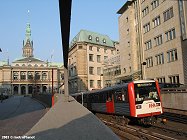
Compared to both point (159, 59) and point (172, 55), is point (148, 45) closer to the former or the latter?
point (159, 59)

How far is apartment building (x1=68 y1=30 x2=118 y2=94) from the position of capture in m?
90.9

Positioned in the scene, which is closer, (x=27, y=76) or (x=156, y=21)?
(x=156, y=21)

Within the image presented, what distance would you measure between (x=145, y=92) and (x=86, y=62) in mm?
75248

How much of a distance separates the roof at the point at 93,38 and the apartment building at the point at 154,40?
4099 centimetres

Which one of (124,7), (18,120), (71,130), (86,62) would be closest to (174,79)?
(124,7)

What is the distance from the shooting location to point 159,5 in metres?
39.1

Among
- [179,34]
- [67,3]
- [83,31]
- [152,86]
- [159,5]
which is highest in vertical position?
[83,31]

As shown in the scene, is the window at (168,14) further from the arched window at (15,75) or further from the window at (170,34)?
the arched window at (15,75)

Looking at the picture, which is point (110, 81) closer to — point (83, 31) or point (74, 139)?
point (83, 31)

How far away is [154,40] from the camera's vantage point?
41.2 metres

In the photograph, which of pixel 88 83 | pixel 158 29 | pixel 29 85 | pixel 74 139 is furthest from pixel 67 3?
pixel 29 85

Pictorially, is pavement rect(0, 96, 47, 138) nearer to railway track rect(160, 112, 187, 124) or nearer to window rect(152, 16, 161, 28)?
Result: railway track rect(160, 112, 187, 124)

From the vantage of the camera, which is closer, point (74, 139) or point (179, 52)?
point (74, 139)

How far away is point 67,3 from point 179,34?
31.7 m
